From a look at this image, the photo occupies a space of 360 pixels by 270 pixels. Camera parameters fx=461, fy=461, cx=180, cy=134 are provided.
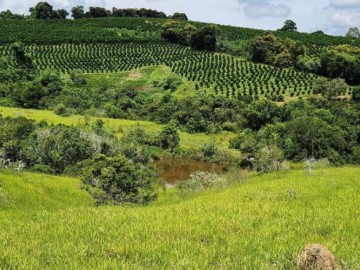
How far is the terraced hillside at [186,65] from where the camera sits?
113m

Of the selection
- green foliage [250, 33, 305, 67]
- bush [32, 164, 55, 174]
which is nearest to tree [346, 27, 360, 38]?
green foliage [250, 33, 305, 67]

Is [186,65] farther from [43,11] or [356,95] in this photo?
[43,11]

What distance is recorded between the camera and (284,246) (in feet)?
24.9

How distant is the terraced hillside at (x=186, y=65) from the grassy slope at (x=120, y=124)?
80.3ft

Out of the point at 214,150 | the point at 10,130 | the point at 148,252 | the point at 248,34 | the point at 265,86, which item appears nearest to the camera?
the point at 148,252

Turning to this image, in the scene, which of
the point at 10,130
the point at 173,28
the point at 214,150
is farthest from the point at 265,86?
the point at 10,130

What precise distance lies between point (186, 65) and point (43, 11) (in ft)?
276

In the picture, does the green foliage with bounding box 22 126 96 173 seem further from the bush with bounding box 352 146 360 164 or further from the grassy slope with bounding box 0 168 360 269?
the grassy slope with bounding box 0 168 360 269

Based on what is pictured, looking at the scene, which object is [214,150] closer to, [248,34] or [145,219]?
[145,219]

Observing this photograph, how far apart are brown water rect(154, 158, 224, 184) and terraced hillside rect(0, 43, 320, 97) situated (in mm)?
37135

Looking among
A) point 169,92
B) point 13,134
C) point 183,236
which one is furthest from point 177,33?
point 183,236

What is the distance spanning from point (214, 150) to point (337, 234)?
220 feet

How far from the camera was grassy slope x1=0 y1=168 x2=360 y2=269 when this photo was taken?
21.7 ft

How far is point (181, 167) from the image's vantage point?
239ft
